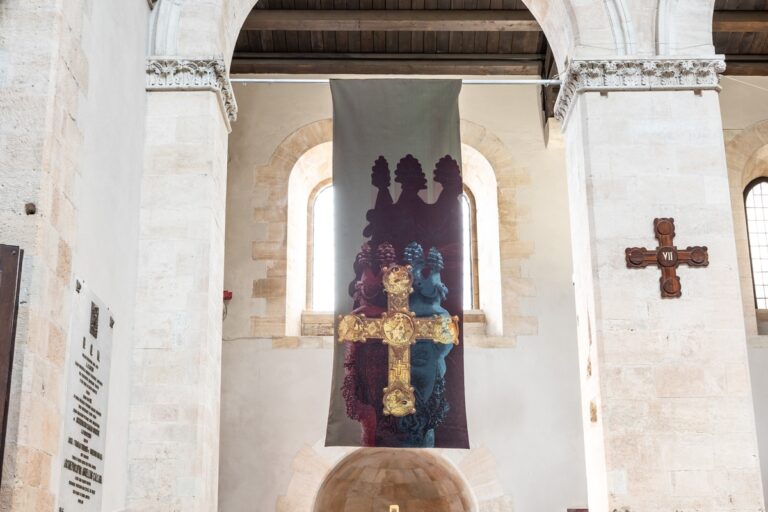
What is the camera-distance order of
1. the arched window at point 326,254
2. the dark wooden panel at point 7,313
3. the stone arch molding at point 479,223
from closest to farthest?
the dark wooden panel at point 7,313 < the stone arch molding at point 479,223 < the arched window at point 326,254

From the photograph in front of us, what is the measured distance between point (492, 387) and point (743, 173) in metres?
3.76

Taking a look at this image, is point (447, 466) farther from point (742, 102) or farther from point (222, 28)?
point (742, 102)

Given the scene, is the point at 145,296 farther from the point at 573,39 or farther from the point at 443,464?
the point at 443,464

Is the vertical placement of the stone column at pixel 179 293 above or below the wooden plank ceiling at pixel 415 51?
below

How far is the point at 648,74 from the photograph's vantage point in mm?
6945

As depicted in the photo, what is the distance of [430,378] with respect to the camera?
7062 millimetres

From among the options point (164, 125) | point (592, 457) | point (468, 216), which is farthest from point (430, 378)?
point (468, 216)

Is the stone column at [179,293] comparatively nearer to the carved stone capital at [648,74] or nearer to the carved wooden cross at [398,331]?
the carved wooden cross at [398,331]

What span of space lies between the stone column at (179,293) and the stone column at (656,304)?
2489 millimetres

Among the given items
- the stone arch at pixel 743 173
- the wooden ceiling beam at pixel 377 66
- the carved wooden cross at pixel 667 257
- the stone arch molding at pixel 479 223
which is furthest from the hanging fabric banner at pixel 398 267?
the stone arch at pixel 743 173

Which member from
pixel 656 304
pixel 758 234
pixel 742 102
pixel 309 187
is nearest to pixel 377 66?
pixel 309 187

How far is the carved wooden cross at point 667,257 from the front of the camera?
6.55 metres

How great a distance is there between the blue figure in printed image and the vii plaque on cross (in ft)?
7.39

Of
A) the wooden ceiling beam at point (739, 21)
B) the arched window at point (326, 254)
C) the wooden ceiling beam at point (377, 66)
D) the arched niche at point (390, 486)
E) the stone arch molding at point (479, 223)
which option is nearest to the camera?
the stone arch molding at point (479, 223)
